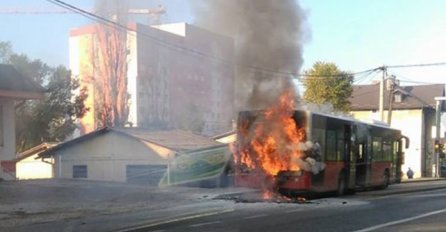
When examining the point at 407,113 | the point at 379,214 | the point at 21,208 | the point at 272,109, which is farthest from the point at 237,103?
Result: the point at 407,113

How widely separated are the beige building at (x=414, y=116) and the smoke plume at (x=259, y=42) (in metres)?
35.2

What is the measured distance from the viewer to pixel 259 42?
1566 centimetres

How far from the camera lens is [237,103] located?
16.5 m

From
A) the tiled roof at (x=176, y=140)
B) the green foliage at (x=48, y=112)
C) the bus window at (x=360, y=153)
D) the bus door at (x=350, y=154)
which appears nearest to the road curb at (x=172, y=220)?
the bus door at (x=350, y=154)

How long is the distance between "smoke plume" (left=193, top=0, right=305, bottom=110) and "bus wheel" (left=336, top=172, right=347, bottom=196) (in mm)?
4040

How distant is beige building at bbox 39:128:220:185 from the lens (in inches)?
1064

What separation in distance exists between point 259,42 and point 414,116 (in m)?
40.2

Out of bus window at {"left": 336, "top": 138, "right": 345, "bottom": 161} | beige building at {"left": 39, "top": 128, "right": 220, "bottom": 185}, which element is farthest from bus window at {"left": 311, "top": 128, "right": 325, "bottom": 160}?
beige building at {"left": 39, "top": 128, "right": 220, "bottom": 185}

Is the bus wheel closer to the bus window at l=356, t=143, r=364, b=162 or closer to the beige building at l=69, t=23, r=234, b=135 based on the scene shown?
the bus window at l=356, t=143, r=364, b=162

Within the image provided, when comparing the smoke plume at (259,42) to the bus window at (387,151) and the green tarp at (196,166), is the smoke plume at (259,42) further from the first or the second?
the bus window at (387,151)

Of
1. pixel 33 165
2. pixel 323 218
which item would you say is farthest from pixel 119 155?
pixel 323 218

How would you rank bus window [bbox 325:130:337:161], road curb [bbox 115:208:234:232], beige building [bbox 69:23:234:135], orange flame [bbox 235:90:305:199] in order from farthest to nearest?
bus window [bbox 325:130:337:161] → orange flame [bbox 235:90:305:199] → beige building [bbox 69:23:234:135] → road curb [bbox 115:208:234:232]

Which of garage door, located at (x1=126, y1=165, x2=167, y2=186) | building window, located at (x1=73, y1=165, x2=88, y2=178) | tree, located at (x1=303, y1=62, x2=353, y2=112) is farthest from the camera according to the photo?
tree, located at (x1=303, y1=62, x2=353, y2=112)

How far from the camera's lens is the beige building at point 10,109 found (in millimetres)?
20219
